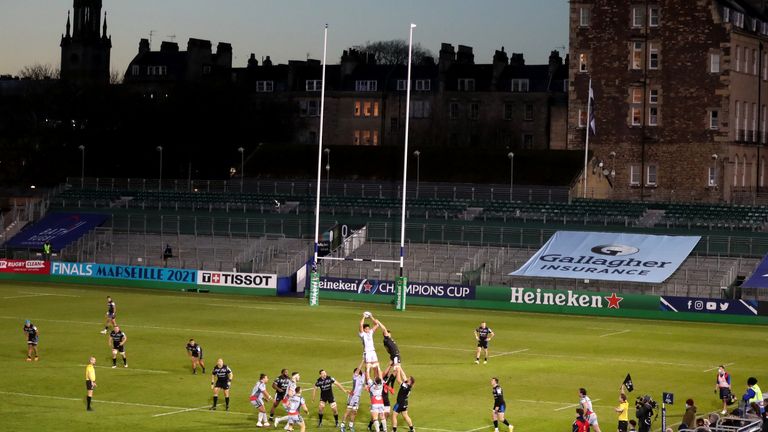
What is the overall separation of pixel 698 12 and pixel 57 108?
6239cm

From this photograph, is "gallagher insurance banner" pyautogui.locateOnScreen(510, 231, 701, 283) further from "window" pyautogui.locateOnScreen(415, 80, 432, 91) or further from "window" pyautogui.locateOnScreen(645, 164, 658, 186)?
"window" pyautogui.locateOnScreen(415, 80, 432, 91)

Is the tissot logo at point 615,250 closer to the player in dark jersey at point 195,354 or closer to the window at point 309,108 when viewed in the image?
the player in dark jersey at point 195,354

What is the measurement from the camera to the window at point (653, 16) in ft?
337

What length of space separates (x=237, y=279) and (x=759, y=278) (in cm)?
3045

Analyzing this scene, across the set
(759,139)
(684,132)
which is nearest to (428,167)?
(684,132)

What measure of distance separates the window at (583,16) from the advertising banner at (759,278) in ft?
111

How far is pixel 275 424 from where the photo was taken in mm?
35469

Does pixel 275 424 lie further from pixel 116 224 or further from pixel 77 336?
pixel 116 224

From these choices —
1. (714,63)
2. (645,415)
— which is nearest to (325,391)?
(645,415)

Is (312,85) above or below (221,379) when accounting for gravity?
above

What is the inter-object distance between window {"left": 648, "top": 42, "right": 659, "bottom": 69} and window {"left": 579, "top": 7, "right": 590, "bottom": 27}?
5.39m

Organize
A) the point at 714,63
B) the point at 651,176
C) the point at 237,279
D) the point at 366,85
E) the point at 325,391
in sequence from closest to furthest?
the point at 325,391, the point at 237,279, the point at 714,63, the point at 651,176, the point at 366,85

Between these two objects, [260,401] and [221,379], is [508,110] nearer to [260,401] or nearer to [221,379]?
[221,379]

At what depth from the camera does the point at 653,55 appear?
103 m
